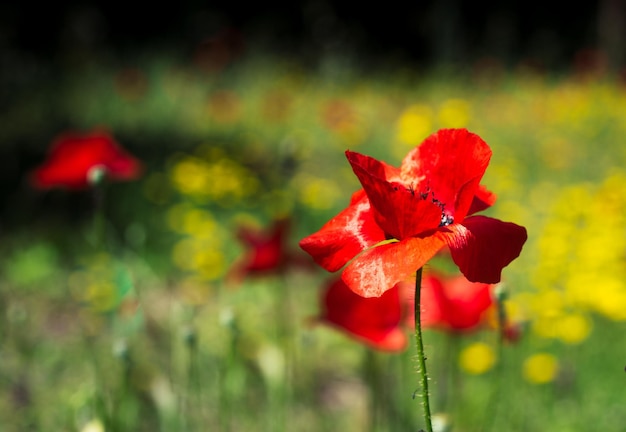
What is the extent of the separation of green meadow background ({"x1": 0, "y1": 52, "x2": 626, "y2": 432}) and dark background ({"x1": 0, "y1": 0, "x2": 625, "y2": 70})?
2180 mm

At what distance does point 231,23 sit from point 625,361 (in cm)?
979

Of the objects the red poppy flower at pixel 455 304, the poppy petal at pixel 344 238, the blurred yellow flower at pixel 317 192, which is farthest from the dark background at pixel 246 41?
the poppy petal at pixel 344 238

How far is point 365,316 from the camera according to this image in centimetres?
137

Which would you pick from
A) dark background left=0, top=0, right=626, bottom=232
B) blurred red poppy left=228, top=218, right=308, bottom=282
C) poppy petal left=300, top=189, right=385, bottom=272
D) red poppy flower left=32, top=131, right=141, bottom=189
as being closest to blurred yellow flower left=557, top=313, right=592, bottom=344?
blurred red poppy left=228, top=218, right=308, bottom=282

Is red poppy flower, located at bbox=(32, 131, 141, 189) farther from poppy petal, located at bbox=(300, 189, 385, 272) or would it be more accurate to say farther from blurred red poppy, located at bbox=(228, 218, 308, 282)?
poppy petal, located at bbox=(300, 189, 385, 272)

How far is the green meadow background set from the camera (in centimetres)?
189

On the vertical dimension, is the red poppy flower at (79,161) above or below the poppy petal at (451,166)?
above

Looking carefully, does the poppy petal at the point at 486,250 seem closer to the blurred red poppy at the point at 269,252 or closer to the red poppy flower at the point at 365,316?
the red poppy flower at the point at 365,316

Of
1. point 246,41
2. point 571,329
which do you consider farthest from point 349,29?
point 571,329

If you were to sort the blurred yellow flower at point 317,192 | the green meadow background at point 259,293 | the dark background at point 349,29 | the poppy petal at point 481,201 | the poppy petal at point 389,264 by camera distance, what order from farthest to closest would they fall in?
the dark background at point 349,29 < the blurred yellow flower at point 317,192 < the green meadow background at point 259,293 < the poppy petal at point 481,201 < the poppy petal at point 389,264

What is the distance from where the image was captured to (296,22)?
11.5 meters

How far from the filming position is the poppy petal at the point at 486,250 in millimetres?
750

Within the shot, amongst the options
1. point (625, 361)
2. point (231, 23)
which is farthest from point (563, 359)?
point (231, 23)

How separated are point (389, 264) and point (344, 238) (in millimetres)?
103
